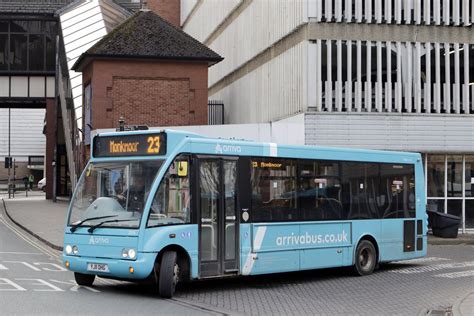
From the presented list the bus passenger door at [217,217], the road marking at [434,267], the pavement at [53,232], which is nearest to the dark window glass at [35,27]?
the pavement at [53,232]

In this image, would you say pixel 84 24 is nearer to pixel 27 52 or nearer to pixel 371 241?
pixel 27 52

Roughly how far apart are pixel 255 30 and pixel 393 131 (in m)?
9.18

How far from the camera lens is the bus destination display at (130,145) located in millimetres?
11938

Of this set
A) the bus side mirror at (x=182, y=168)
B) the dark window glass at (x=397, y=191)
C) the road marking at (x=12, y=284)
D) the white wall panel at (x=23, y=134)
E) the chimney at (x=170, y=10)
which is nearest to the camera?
the bus side mirror at (x=182, y=168)

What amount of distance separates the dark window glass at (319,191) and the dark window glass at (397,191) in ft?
5.20

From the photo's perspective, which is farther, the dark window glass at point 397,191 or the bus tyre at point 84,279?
the dark window glass at point 397,191

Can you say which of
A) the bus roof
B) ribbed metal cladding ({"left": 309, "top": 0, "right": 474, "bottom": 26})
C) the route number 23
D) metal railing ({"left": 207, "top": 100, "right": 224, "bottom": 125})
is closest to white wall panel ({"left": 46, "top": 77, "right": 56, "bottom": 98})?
metal railing ({"left": 207, "top": 100, "right": 224, "bottom": 125})

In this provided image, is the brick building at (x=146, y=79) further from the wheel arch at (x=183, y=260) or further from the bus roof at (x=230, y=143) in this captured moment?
the wheel arch at (x=183, y=260)

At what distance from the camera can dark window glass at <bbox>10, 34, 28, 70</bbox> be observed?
1956 inches

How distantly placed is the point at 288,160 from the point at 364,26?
42.2ft

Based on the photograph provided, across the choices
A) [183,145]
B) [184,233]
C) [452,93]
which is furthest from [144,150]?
[452,93]

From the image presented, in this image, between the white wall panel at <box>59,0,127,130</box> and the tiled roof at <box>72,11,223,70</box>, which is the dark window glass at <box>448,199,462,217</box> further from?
the white wall panel at <box>59,0,127,130</box>

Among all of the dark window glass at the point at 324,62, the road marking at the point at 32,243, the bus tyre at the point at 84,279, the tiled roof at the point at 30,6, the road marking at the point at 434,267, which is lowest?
the road marking at the point at 434,267

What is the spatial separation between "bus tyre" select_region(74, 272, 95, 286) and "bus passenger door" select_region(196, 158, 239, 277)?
2.16 metres
